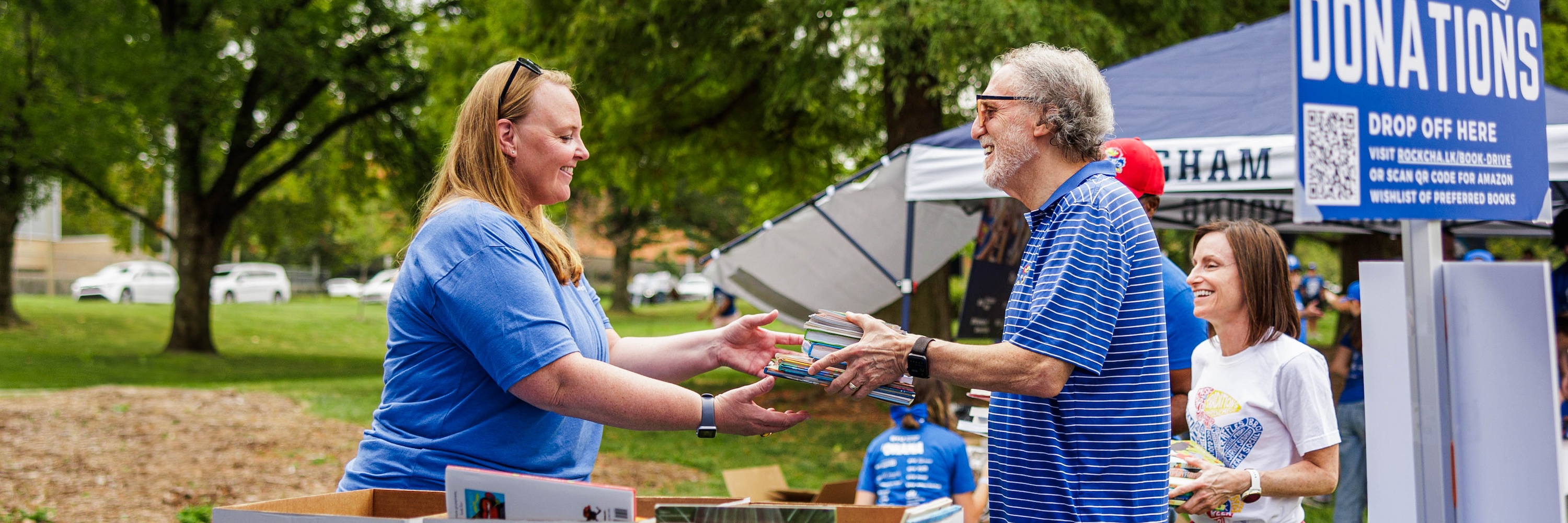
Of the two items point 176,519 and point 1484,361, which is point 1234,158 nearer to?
point 1484,361

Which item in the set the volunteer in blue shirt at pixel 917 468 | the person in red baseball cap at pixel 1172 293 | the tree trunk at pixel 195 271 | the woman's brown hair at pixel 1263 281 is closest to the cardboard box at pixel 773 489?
the volunteer in blue shirt at pixel 917 468

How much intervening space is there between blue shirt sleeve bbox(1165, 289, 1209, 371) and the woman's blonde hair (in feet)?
5.54

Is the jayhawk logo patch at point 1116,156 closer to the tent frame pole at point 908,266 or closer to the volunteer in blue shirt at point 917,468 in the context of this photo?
the volunteer in blue shirt at point 917,468

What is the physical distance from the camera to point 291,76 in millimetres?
17578

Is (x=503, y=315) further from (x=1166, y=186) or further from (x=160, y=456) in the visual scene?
(x=160, y=456)

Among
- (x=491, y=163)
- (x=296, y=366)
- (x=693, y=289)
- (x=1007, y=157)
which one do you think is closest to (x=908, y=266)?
(x=1007, y=157)

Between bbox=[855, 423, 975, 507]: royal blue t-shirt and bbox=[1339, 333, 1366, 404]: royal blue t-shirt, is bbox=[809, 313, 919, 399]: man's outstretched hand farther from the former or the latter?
bbox=[1339, 333, 1366, 404]: royal blue t-shirt

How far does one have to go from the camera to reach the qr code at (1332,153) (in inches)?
76.8

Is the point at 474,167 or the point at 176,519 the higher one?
the point at 474,167

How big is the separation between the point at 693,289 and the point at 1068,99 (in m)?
53.4

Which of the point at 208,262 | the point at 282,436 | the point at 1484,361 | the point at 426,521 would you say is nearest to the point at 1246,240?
the point at 1484,361

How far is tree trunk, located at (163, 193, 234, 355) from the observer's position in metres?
18.8

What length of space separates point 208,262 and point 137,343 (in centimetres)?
507

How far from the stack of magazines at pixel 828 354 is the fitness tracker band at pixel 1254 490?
1.04 metres
